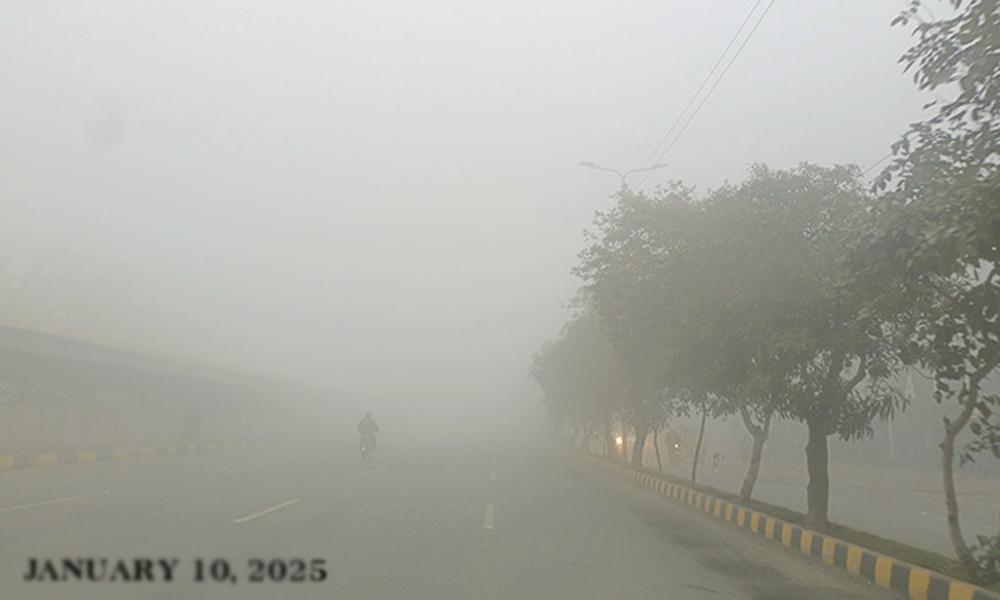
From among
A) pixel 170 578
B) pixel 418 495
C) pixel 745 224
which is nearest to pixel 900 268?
pixel 745 224

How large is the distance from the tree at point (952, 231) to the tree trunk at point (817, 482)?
424 centimetres

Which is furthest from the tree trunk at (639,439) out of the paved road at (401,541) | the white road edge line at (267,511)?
the white road edge line at (267,511)

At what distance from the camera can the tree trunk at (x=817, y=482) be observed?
13930 millimetres

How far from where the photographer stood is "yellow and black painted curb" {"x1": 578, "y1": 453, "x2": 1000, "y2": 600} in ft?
28.8

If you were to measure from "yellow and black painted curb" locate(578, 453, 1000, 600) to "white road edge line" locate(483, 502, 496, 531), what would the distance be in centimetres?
445

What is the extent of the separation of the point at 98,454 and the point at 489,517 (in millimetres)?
21718

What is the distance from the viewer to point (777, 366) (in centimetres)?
1402

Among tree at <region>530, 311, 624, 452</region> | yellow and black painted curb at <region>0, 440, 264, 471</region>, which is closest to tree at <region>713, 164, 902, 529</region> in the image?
tree at <region>530, 311, 624, 452</region>

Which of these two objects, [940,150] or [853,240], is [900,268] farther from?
[940,150]

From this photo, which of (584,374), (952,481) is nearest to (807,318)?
(952,481)

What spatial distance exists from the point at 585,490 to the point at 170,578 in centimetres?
1601

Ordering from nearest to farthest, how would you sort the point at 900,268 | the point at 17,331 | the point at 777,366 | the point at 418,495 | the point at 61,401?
the point at 900,268 < the point at 777,366 < the point at 418,495 < the point at 17,331 < the point at 61,401

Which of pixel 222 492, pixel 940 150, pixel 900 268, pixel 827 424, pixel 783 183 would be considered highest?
pixel 783 183

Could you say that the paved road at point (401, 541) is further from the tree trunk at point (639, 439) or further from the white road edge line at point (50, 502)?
the tree trunk at point (639, 439)
